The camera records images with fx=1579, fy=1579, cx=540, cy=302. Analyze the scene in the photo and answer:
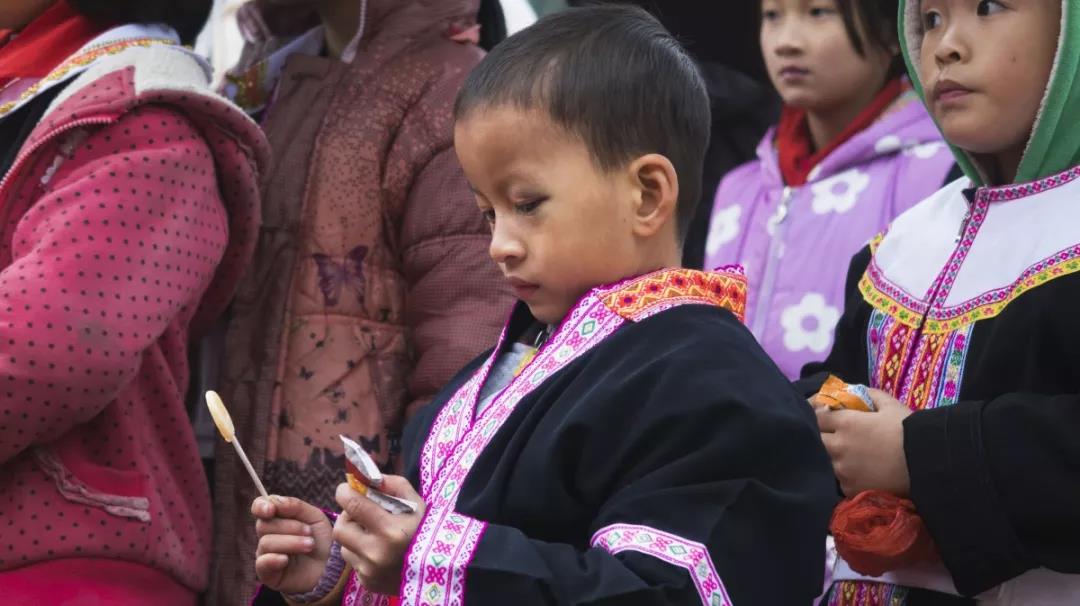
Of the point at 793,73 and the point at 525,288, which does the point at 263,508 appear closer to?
the point at 525,288

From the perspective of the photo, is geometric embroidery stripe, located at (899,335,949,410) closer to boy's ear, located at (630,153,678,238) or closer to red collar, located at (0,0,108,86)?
boy's ear, located at (630,153,678,238)

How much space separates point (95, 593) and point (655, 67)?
4.09ft

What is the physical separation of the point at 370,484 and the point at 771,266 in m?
1.78

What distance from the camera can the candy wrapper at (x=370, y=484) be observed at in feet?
6.02

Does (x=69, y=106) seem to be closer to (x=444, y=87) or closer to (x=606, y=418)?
(x=444, y=87)

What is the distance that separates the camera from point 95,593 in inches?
99.7

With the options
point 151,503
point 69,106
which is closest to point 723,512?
point 151,503

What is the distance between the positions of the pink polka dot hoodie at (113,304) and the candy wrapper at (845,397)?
1.09 meters

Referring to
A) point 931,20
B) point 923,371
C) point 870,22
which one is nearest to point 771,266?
point 870,22

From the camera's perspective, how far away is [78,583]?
253 centimetres

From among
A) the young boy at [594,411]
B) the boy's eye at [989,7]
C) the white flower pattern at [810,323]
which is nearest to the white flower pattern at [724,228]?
the white flower pattern at [810,323]

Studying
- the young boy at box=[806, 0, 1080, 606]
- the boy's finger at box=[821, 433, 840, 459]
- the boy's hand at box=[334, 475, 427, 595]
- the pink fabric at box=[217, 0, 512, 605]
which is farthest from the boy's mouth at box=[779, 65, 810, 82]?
the boy's hand at box=[334, 475, 427, 595]

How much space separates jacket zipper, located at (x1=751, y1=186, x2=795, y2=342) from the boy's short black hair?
1.29 meters

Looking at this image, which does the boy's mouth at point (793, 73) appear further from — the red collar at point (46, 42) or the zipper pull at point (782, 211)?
the red collar at point (46, 42)
